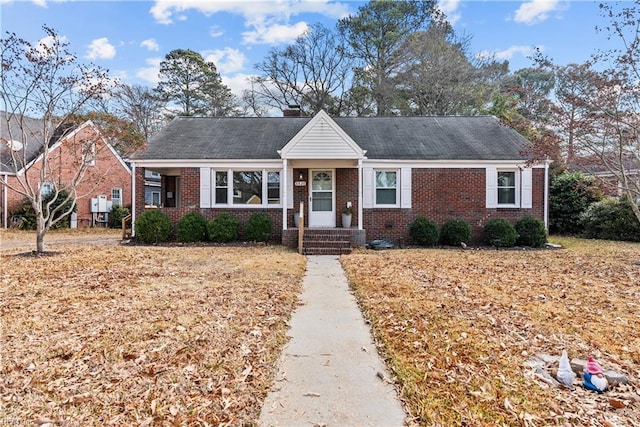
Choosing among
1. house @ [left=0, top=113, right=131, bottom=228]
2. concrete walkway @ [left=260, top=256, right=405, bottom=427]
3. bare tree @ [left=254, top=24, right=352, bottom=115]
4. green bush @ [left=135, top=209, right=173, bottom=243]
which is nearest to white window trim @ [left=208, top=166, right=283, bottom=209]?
green bush @ [left=135, top=209, right=173, bottom=243]

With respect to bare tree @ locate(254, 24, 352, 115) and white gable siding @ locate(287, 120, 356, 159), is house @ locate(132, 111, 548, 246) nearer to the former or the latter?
white gable siding @ locate(287, 120, 356, 159)

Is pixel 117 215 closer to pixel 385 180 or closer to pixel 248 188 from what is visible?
pixel 248 188

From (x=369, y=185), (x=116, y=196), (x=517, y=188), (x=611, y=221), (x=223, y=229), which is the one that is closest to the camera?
(x=223, y=229)

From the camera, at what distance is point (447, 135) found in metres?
15.4

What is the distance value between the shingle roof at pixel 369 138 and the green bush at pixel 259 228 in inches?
94.9

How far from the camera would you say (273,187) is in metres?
14.1

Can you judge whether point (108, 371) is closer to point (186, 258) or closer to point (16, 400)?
point (16, 400)

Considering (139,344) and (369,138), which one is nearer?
(139,344)

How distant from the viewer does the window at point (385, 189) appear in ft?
45.8

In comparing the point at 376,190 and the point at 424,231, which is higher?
the point at 376,190

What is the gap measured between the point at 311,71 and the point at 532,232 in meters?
21.9

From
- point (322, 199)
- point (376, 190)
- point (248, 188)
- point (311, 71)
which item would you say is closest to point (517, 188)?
point (376, 190)

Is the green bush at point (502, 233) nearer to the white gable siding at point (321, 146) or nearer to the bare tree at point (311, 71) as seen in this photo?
the white gable siding at point (321, 146)

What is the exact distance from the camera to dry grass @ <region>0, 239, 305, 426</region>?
271 cm
